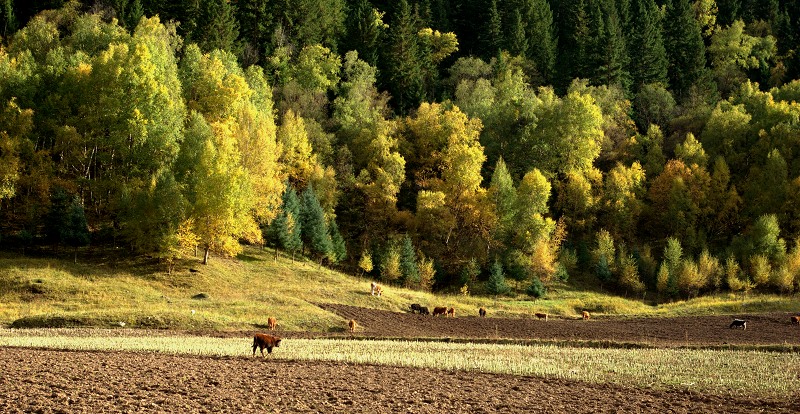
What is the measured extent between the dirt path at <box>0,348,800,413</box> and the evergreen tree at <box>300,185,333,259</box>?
4464 centimetres

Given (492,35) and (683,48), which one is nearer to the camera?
(683,48)

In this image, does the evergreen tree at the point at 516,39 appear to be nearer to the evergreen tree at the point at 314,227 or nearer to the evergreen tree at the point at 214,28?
the evergreen tree at the point at 214,28

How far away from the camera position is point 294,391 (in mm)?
20078

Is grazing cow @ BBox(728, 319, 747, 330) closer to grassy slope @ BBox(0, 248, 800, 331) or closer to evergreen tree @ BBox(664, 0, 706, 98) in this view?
grassy slope @ BBox(0, 248, 800, 331)

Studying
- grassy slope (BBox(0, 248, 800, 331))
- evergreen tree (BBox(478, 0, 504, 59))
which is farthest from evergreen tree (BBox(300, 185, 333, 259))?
evergreen tree (BBox(478, 0, 504, 59))

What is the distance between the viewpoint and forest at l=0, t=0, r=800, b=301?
6322 centimetres

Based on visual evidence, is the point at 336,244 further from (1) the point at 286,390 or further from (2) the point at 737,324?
(1) the point at 286,390

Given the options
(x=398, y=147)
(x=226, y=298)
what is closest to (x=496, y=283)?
(x=398, y=147)

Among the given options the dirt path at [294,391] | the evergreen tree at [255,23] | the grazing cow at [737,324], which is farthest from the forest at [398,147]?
the dirt path at [294,391]

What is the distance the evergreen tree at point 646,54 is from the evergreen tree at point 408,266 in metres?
61.7

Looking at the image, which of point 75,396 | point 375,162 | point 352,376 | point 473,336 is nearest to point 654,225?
point 375,162

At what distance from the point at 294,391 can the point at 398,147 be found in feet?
228

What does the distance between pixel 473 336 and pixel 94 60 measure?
4414 centimetres

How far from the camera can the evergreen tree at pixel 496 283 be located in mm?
69812
